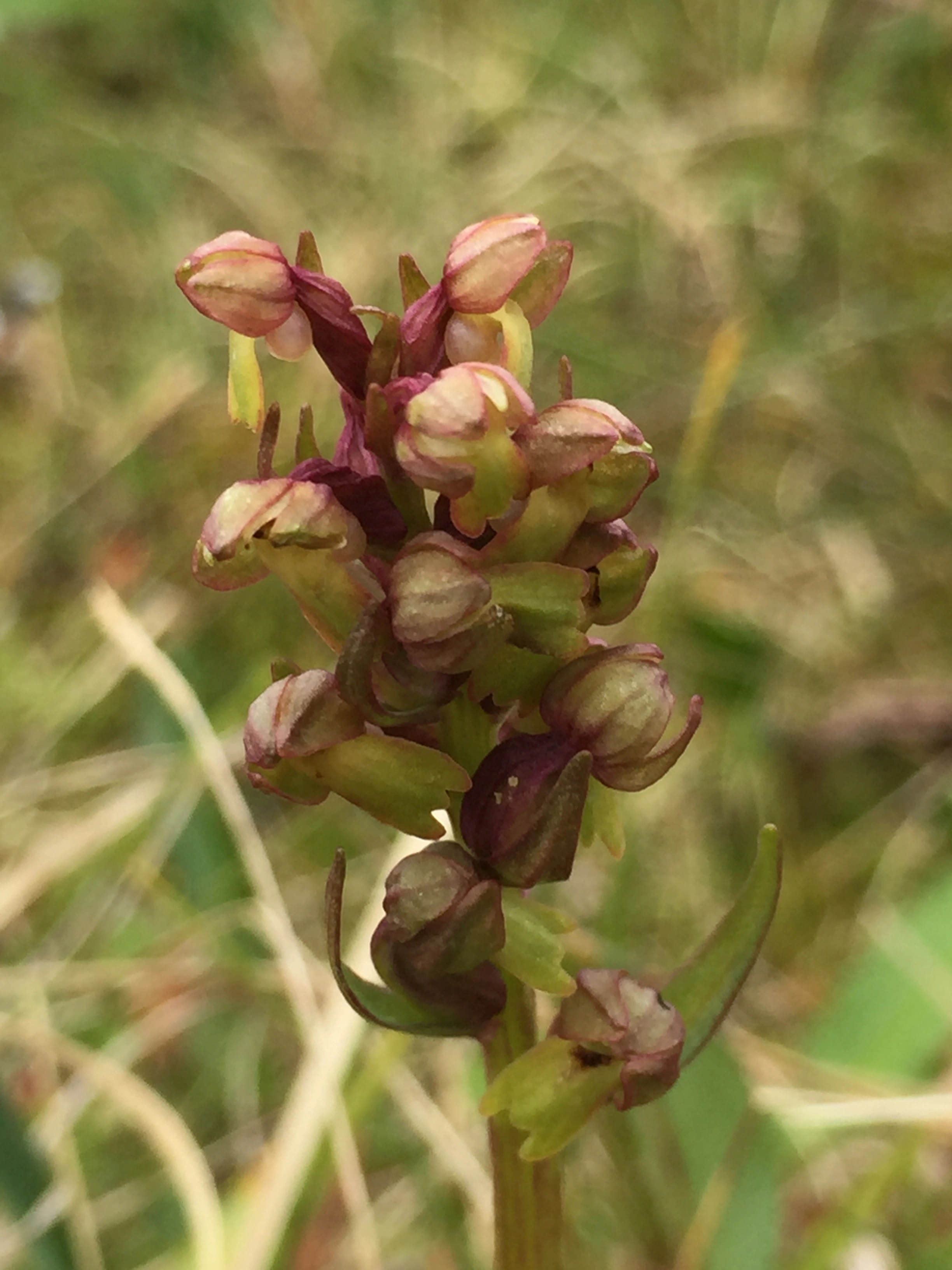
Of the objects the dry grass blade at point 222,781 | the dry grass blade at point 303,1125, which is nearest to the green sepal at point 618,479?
the dry grass blade at point 303,1125

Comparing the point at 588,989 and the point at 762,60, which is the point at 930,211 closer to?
the point at 762,60

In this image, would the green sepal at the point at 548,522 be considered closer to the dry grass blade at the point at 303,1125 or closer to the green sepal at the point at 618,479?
the green sepal at the point at 618,479

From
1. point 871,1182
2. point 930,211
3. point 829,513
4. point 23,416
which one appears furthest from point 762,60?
point 871,1182

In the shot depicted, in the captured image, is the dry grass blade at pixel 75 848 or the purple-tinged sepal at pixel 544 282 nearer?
the purple-tinged sepal at pixel 544 282

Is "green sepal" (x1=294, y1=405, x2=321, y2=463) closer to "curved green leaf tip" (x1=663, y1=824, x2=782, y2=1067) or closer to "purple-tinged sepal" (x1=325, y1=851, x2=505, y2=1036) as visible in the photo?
"purple-tinged sepal" (x1=325, y1=851, x2=505, y2=1036)

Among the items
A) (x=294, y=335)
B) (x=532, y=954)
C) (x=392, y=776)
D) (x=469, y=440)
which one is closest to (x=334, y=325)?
(x=294, y=335)

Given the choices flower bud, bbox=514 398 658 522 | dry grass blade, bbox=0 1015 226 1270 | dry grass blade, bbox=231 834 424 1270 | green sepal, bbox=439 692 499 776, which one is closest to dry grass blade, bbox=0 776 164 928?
dry grass blade, bbox=0 1015 226 1270
